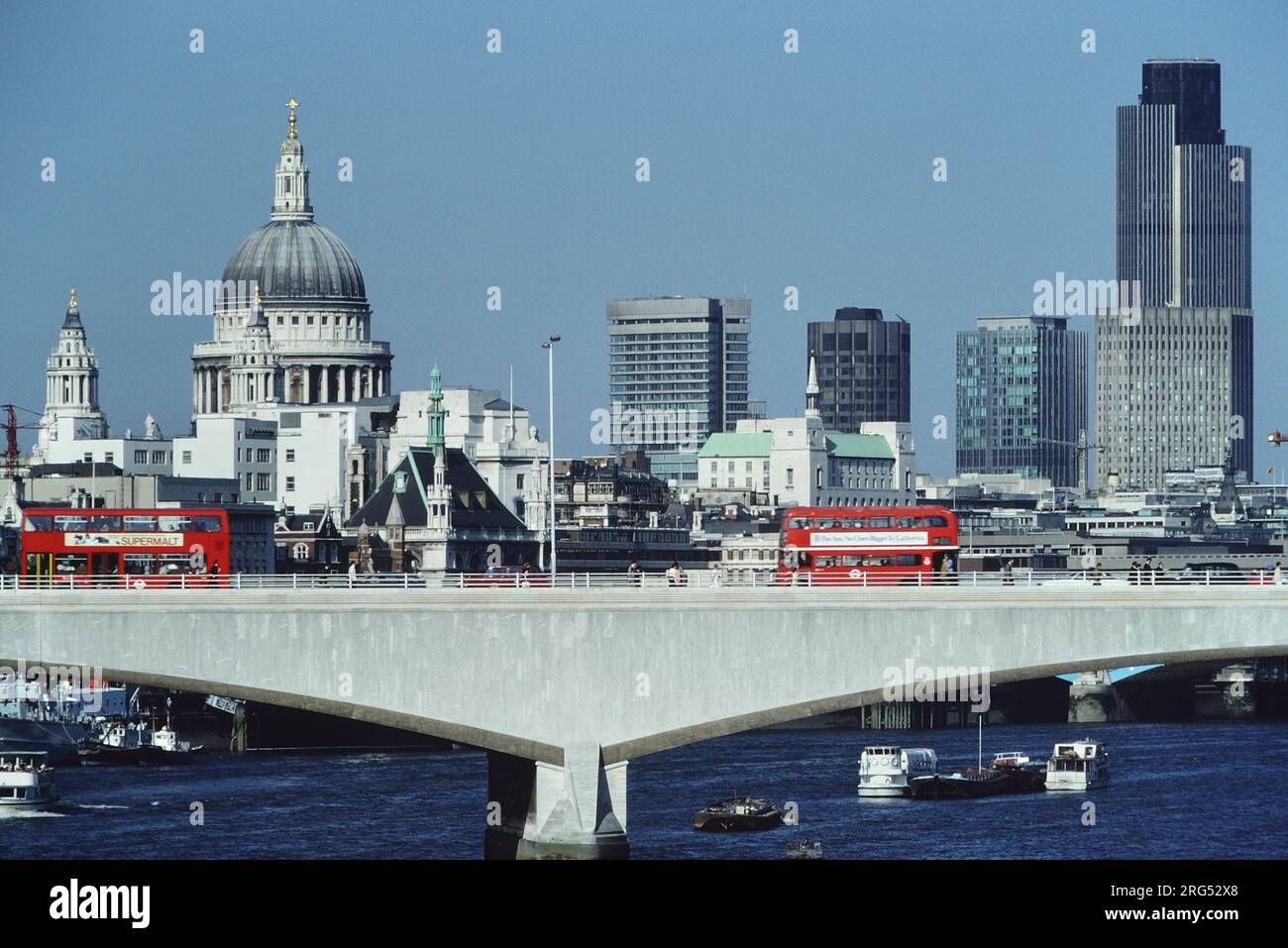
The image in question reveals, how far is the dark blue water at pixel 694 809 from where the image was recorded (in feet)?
289

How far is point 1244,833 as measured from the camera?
302ft

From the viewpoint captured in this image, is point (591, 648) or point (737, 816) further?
point (737, 816)

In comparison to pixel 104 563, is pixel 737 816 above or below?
below

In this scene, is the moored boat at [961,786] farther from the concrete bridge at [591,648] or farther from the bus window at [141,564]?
the concrete bridge at [591,648]

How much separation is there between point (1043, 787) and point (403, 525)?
285 feet

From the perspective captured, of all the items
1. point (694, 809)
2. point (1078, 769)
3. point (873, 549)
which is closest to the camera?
point (873, 549)

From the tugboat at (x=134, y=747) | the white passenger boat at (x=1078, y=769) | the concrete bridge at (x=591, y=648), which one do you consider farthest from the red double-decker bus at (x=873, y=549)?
the tugboat at (x=134, y=747)

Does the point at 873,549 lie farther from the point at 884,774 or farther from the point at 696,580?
the point at 884,774

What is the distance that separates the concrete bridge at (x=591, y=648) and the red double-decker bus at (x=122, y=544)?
12022 millimetres

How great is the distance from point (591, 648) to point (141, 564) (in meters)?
22.0

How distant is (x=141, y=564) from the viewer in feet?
303

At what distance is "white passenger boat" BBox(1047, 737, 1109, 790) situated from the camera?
359 ft

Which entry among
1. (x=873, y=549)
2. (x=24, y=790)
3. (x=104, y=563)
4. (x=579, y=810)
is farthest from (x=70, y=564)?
(x=873, y=549)

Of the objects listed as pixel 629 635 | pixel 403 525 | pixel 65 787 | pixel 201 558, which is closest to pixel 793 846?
pixel 629 635
